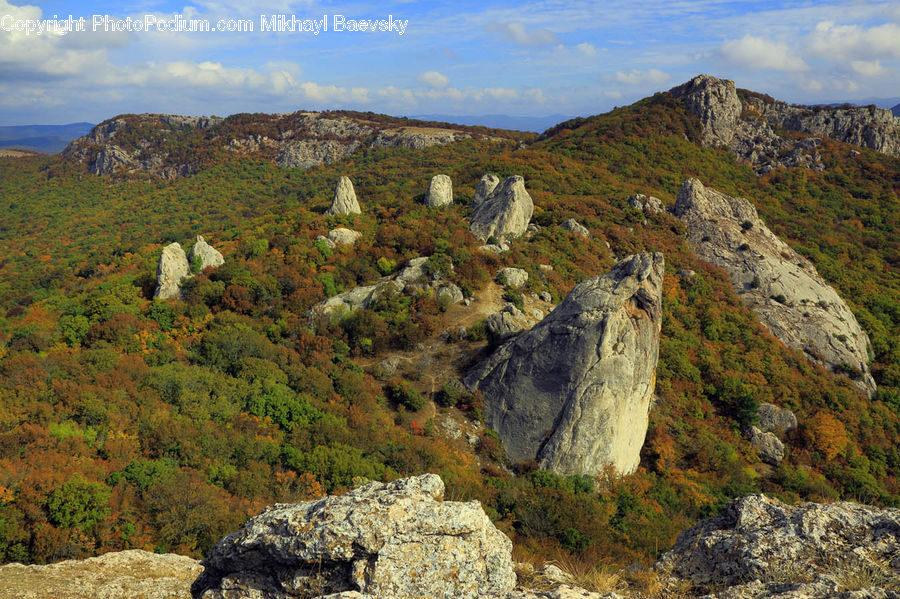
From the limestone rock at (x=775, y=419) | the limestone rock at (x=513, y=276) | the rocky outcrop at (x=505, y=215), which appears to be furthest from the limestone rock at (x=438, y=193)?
the limestone rock at (x=775, y=419)

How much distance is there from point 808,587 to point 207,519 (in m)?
15.5

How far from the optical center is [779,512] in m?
Result: 8.90

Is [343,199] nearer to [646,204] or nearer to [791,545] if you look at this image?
[646,204]

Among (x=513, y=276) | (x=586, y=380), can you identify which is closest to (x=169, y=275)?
(x=513, y=276)

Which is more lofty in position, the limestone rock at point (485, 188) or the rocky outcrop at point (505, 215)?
the limestone rock at point (485, 188)

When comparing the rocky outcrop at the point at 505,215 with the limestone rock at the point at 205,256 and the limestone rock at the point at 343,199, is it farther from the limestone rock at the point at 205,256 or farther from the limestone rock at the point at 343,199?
the limestone rock at the point at 205,256

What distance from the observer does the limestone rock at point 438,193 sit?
5075 cm

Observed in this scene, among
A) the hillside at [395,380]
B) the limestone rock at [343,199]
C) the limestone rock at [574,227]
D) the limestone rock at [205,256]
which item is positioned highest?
the limestone rock at [343,199]

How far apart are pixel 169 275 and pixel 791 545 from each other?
37172mm

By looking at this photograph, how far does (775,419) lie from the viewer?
31281mm

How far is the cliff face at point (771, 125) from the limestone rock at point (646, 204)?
34079mm

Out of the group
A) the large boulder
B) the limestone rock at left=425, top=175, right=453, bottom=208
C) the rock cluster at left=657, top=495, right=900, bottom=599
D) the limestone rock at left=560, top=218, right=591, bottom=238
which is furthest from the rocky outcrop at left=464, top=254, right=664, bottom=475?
the limestone rock at left=425, top=175, right=453, bottom=208

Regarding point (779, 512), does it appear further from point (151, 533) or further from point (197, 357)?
point (197, 357)

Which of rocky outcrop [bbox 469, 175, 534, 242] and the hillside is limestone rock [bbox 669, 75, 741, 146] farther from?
rocky outcrop [bbox 469, 175, 534, 242]
